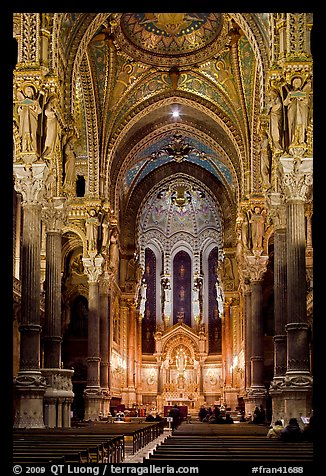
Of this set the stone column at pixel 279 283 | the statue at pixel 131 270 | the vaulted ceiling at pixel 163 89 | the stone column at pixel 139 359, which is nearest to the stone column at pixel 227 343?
the statue at pixel 131 270

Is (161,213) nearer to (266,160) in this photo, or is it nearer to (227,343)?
(227,343)

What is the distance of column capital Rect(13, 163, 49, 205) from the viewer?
16.4 meters

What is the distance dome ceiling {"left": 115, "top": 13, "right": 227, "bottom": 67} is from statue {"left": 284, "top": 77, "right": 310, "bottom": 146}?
10.6 meters

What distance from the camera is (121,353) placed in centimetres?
3719

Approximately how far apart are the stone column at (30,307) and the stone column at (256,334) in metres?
12.1

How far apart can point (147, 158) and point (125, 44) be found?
10.2 metres

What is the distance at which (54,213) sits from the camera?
64.2ft

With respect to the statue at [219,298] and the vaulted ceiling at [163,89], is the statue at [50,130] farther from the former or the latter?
the statue at [219,298]

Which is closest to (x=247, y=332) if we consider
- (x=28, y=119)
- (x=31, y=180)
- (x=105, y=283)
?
(x=105, y=283)

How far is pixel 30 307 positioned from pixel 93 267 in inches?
458

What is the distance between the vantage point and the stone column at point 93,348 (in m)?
27.1
